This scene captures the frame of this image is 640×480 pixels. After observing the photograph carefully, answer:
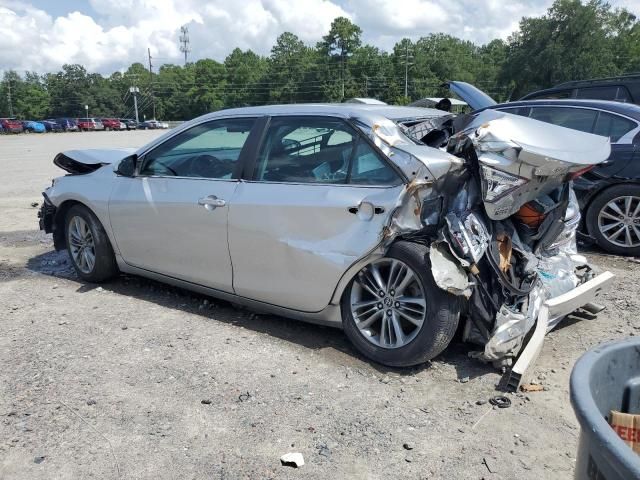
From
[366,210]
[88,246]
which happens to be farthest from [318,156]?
[88,246]

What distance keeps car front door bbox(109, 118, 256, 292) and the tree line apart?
66.0 meters

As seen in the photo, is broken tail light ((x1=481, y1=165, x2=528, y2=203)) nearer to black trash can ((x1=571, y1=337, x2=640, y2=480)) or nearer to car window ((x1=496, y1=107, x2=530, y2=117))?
black trash can ((x1=571, y1=337, x2=640, y2=480))

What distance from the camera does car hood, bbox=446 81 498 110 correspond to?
6.63 metres

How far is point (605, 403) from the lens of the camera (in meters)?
1.61

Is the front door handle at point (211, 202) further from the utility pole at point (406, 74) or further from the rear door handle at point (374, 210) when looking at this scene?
the utility pole at point (406, 74)

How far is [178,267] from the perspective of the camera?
4750 mm

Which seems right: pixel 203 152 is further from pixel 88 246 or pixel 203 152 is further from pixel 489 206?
pixel 489 206

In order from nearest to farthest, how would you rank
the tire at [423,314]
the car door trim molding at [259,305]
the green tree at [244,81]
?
the tire at [423,314] < the car door trim molding at [259,305] < the green tree at [244,81]

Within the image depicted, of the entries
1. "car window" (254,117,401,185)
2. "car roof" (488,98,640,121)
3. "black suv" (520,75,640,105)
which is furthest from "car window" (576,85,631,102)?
"car window" (254,117,401,185)

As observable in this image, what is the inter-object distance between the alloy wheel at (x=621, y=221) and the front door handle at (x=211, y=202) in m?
4.38

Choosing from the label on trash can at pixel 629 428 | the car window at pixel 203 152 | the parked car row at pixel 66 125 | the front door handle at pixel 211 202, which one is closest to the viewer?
the label on trash can at pixel 629 428

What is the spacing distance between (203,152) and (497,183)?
2.47 metres

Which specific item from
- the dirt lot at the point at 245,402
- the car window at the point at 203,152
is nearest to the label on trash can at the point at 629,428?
the dirt lot at the point at 245,402

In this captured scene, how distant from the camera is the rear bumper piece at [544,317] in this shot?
136 inches
